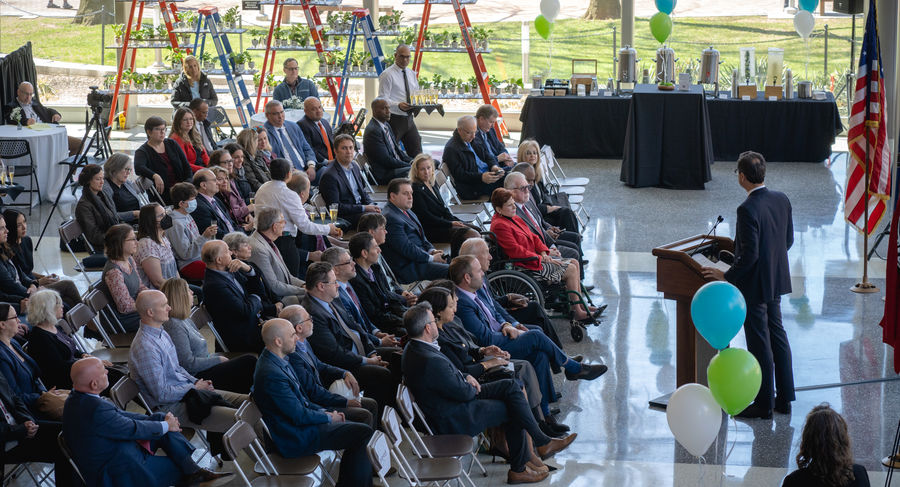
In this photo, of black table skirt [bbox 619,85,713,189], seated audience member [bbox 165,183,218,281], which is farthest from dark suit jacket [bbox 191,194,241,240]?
black table skirt [bbox 619,85,713,189]

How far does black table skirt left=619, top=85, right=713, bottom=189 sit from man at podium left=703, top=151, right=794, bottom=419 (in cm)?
666

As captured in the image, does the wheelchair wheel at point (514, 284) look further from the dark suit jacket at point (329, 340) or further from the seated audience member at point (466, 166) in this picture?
the seated audience member at point (466, 166)

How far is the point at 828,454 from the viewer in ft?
14.1

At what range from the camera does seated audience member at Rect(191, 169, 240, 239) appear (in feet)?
27.1

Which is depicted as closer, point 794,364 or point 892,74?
point 794,364

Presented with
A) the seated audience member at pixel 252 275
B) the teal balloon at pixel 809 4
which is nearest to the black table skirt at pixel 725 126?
the teal balloon at pixel 809 4

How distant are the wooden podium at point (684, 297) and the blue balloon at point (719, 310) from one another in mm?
693

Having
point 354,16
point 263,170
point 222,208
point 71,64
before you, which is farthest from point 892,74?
point 71,64

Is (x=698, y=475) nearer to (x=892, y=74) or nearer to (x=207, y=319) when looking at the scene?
(x=207, y=319)

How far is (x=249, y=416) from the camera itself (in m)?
5.31

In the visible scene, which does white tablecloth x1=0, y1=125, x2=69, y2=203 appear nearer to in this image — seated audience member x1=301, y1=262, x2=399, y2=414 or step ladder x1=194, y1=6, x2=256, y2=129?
step ladder x1=194, y1=6, x2=256, y2=129

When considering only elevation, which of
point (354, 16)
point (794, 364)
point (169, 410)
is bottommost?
point (794, 364)

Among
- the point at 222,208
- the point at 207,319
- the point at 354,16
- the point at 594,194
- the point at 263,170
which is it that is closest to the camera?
the point at 207,319

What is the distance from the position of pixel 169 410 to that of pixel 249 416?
0.61 meters
